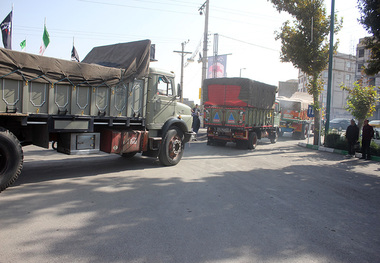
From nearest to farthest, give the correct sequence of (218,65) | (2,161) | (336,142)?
(2,161) < (336,142) < (218,65)

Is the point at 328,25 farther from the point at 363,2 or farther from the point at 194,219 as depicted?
the point at 194,219

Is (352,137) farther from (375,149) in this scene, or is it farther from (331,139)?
(331,139)

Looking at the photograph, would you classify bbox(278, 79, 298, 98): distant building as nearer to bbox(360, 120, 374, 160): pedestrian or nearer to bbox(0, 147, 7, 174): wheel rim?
bbox(360, 120, 374, 160): pedestrian

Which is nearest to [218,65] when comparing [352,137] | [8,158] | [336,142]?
[336,142]

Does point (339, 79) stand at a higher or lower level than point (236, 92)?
higher

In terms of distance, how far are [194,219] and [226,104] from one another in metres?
10.0

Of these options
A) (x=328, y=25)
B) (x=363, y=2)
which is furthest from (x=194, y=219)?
(x=328, y=25)

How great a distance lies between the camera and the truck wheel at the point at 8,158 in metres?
5.36

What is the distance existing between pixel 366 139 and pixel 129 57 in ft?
34.1

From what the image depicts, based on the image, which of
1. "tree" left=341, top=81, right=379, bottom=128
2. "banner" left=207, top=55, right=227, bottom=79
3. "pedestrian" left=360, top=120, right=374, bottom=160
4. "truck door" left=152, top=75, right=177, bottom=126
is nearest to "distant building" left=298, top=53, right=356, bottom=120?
"banner" left=207, top=55, right=227, bottom=79

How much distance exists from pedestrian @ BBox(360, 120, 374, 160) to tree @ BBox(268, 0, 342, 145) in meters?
4.17

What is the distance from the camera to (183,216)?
14.8 ft

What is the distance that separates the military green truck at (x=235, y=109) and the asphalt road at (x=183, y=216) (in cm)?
548

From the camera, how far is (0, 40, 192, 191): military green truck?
552 cm
